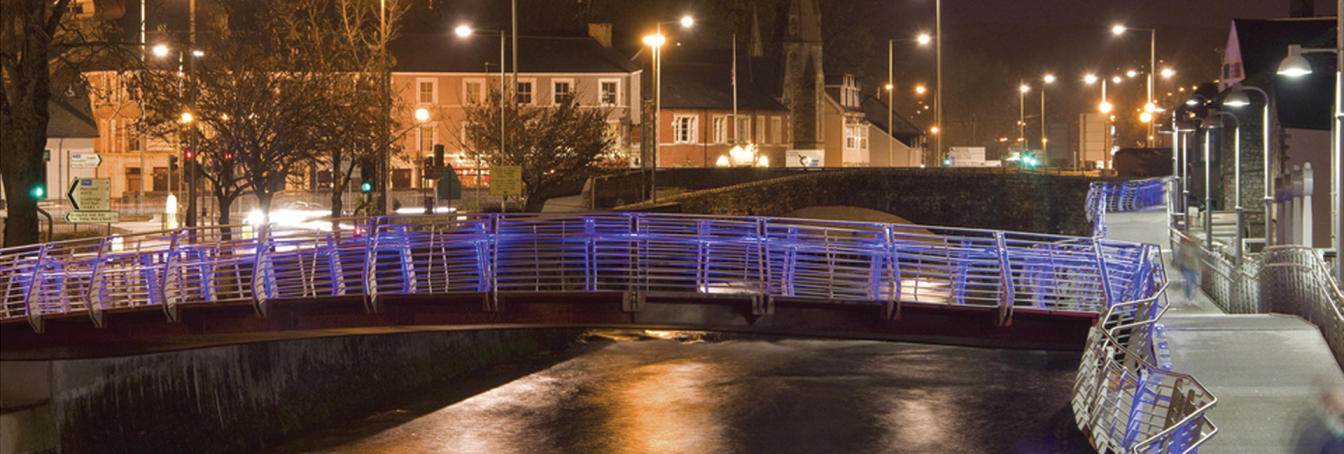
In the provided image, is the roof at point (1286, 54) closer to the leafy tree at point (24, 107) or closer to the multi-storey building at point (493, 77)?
the leafy tree at point (24, 107)

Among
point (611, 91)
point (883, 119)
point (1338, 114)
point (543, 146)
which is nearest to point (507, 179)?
point (543, 146)

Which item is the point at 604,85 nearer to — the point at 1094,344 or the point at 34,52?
the point at 34,52

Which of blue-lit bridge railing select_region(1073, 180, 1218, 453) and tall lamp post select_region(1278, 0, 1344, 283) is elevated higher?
tall lamp post select_region(1278, 0, 1344, 283)

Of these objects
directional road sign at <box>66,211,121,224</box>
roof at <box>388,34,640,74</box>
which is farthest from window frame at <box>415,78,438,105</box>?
directional road sign at <box>66,211,121,224</box>

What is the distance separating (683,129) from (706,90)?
12.6 ft

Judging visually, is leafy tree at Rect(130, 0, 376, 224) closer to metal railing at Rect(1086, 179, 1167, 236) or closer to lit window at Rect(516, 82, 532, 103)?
metal railing at Rect(1086, 179, 1167, 236)

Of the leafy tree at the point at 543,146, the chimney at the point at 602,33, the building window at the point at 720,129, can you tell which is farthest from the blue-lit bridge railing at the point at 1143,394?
the building window at the point at 720,129

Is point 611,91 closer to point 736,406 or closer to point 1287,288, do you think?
point 736,406

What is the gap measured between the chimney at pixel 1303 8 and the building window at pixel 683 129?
43193 mm

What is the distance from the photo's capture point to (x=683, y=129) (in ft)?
305

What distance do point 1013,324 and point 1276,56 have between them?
32168 millimetres

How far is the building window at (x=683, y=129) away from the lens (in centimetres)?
9238

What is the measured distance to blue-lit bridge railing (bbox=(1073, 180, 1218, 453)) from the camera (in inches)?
527

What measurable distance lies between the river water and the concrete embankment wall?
2.09ft
